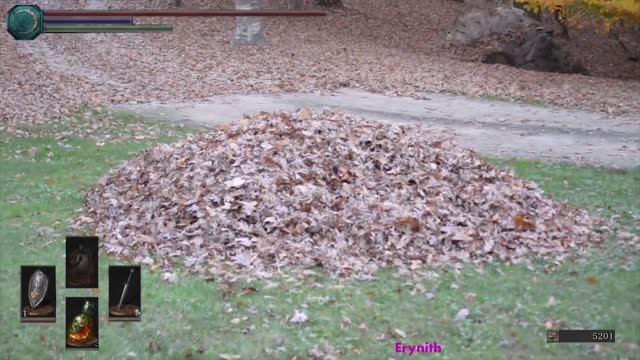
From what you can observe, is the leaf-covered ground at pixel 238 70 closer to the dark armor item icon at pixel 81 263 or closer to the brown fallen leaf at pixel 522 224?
the brown fallen leaf at pixel 522 224

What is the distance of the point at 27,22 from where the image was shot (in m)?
4.03

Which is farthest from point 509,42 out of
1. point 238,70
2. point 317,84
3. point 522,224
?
point 522,224

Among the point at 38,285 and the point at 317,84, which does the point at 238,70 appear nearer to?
the point at 317,84

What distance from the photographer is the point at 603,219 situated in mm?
8047

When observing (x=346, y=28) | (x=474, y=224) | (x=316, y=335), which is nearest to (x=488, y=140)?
(x=474, y=224)

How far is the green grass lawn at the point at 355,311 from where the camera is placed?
477 cm

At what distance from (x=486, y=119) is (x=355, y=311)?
31.4 feet

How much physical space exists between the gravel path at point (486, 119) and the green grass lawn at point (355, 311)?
5.10 metres

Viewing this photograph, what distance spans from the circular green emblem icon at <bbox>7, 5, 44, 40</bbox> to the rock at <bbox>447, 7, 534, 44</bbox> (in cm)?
2010

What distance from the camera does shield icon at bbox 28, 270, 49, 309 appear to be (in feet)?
14.4

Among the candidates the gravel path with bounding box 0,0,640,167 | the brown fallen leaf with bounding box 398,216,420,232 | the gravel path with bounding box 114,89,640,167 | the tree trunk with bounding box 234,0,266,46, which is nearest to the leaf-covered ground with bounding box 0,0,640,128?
the gravel path with bounding box 0,0,640,167

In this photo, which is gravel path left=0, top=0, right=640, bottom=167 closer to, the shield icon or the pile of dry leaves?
the pile of dry leaves

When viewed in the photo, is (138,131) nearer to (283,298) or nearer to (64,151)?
(64,151)

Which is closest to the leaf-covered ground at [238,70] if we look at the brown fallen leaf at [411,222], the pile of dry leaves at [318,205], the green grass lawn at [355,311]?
the pile of dry leaves at [318,205]
